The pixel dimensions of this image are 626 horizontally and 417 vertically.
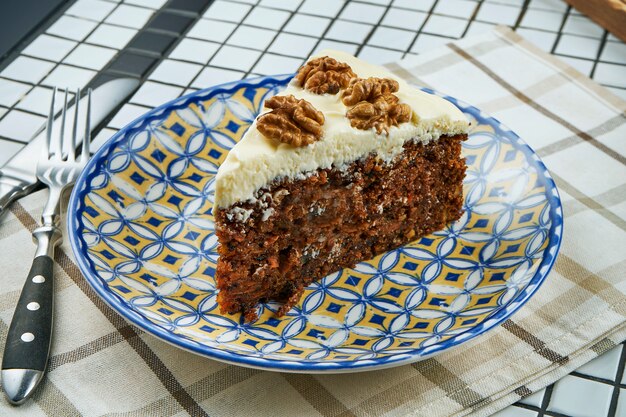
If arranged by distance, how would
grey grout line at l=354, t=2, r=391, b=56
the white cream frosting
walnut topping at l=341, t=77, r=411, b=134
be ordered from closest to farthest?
the white cream frosting, walnut topping at l=341, t=77, r=411, b=134, grey grout line at l=354, t=2, r=391, b=56

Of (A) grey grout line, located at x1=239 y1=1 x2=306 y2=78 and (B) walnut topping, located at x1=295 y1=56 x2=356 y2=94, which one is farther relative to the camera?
(A) grey grout line, located at x1=239 y1=1 x2=306 y2=78

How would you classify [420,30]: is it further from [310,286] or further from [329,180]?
[310,286]

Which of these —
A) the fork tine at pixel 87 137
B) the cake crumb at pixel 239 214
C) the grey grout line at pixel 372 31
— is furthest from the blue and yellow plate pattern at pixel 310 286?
the grey grout line at pixel 372 31

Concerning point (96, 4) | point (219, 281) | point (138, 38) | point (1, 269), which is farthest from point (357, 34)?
point (1, 269)

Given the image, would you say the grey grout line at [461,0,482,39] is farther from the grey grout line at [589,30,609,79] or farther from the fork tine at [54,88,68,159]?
the fork tine at [54,88,68,159]

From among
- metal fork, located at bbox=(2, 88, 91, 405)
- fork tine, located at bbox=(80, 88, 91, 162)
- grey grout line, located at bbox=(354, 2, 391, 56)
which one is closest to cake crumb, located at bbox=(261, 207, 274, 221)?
metal fork, located at bbox=(2, 88, 91, 405)

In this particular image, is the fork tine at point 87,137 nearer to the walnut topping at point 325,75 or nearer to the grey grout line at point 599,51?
the walnut topping at point 325,75

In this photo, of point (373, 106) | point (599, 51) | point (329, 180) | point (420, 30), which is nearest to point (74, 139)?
point (329, 180)

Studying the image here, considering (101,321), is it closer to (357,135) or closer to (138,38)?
(357,135)
